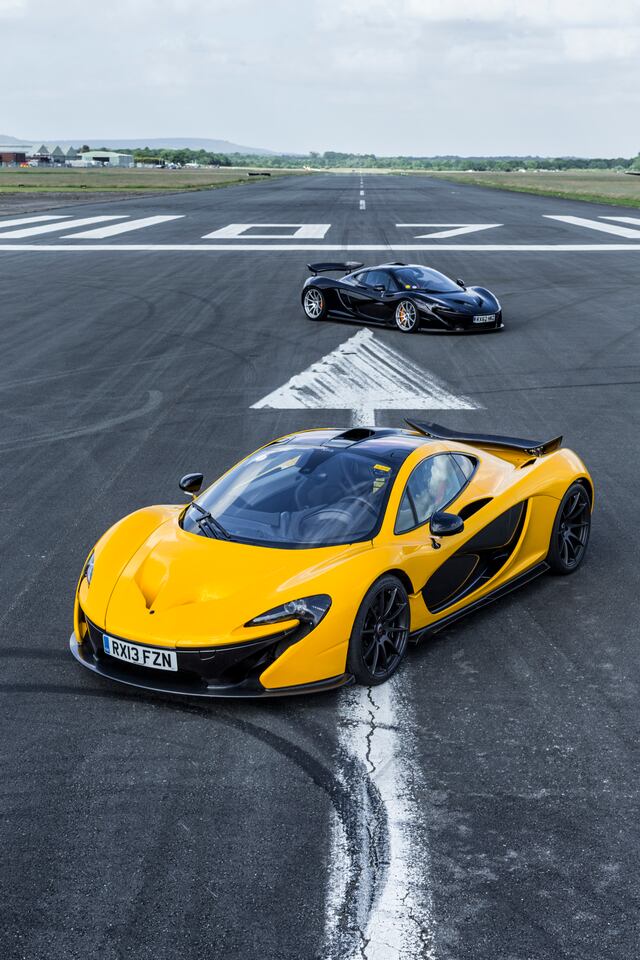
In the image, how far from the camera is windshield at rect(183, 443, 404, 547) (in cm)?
659

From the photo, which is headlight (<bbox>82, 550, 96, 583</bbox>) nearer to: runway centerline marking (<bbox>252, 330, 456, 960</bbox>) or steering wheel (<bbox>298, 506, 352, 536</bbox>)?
steering wheel (<bbox>298, 506, 352, 536</bbox>)

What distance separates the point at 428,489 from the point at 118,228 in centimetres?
3738

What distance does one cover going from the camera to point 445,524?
6.65 m

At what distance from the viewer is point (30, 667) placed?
6.55 meters

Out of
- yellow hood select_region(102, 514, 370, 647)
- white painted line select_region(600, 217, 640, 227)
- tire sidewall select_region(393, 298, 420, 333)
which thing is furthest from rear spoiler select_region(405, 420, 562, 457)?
white painted line select_region(600, 217, 640, 227)

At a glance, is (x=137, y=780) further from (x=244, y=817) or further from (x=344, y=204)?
(x=344, y=204)

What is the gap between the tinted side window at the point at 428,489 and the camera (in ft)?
22.5

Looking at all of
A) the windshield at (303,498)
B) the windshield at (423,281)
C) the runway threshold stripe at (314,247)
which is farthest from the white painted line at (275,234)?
the windshield at (303,498)

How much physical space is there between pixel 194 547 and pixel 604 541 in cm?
392

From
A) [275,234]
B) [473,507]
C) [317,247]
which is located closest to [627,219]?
[275,234]

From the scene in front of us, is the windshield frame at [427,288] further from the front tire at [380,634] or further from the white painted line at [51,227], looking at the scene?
the white painted line at [51,227]

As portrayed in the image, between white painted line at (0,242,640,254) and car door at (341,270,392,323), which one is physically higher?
car door at (341,270,392,323)

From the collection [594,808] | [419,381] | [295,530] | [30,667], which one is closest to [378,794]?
[594,808]

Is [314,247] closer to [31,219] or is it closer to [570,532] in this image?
[31,219]
